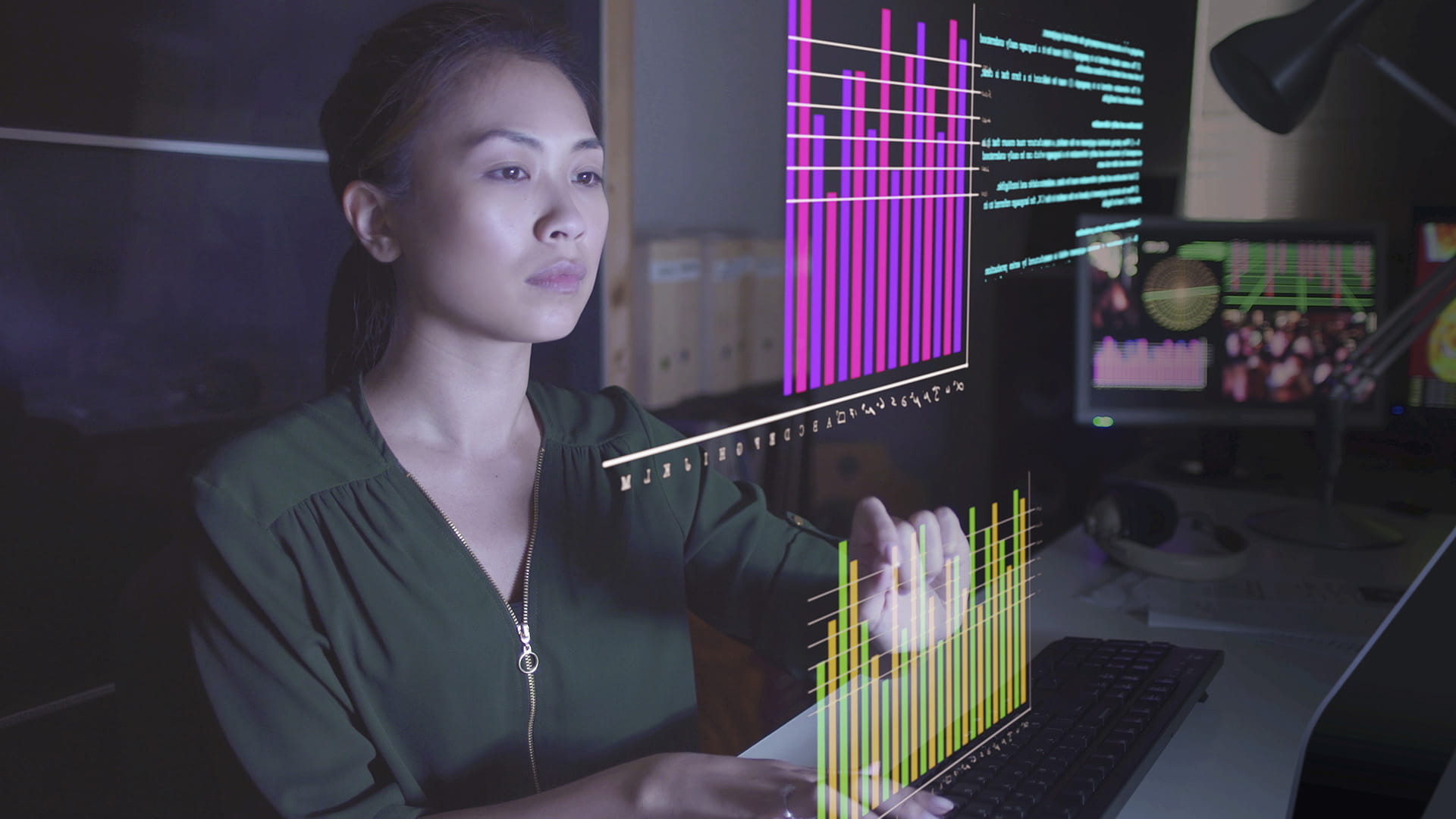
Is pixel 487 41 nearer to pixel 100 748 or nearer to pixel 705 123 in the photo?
pixel 705 123

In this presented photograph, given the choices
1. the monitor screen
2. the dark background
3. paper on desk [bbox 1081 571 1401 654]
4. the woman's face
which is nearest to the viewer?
the dark background

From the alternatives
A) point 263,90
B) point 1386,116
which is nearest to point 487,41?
point 263,90

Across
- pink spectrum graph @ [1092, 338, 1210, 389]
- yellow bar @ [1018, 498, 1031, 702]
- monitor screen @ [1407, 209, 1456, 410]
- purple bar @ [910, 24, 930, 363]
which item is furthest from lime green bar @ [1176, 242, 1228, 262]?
purple bar @ [910, 24, 930, 363]

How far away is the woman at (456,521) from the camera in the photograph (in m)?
0.55

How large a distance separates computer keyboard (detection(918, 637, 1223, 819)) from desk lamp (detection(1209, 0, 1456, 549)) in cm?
60

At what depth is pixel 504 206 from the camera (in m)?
0.62

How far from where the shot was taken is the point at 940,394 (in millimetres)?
1171

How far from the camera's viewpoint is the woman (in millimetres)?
555

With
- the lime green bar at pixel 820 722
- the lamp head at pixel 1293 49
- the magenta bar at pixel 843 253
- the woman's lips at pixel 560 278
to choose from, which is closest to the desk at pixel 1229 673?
the lime green bar at pixel 820 722

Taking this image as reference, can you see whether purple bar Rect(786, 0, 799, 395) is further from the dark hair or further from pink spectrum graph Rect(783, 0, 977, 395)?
the dark hair

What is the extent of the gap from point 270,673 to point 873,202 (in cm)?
65

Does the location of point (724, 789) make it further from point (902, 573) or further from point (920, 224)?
point (920, 224)

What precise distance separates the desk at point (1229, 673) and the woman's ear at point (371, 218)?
→ 0.56 meters

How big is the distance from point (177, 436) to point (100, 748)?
152mm
